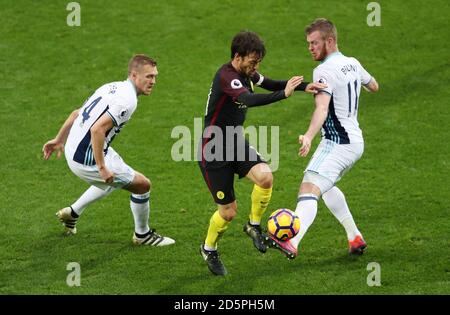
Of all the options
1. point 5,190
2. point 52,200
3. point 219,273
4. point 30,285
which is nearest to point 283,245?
point 219,273

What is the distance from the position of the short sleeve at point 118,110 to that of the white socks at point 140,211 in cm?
97

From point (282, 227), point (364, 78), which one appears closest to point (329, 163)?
point (282, 227)

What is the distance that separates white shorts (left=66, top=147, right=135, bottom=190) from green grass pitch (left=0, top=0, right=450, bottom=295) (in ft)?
2.49

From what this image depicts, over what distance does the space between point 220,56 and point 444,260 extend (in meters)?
7.05

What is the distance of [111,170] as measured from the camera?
8375 mm

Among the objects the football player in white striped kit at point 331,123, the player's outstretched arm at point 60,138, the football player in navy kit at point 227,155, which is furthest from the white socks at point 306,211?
the player's outstretched arm at point 60,138

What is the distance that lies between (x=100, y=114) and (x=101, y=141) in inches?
14.6

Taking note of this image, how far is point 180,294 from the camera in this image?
25.5 ft

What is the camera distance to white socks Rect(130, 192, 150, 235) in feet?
28.6

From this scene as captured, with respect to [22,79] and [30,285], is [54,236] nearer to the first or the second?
[30,285]

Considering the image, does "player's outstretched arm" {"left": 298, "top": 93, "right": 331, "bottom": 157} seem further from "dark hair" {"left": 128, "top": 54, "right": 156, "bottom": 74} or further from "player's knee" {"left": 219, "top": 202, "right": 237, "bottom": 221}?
"dark hair" {"left": 128, "top": 54, "right": 156, "bottom": 74}

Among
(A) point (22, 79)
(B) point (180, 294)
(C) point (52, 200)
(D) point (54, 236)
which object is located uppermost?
(A) point (22, 79)

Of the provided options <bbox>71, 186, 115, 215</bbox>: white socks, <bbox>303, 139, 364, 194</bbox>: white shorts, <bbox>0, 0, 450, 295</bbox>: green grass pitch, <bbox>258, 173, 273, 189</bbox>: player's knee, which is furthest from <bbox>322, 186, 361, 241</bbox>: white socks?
<bbox>71, 186, 115, 215</bbox>: white socks

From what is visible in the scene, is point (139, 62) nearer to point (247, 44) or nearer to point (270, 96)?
point (247, 44)
